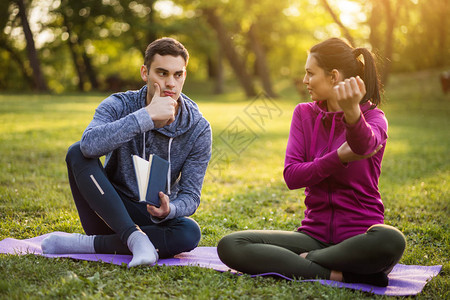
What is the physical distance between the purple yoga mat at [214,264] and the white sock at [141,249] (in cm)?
14

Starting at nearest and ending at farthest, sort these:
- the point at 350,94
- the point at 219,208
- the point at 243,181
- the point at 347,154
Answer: the point at 350,94 < the point at 347,154 < the point at 219,208 < the point at 243,181

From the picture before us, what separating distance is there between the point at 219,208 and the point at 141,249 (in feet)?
7.31

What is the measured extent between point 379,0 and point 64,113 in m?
16.6

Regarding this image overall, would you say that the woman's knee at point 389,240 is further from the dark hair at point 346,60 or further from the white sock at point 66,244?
the white sock at point 66,244

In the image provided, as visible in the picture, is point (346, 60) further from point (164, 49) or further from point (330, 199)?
point (164, 49)

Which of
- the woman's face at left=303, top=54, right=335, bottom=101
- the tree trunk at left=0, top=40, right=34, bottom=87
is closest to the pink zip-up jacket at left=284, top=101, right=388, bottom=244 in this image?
the woman's face at left=303, top=54, right=335, bottom=101

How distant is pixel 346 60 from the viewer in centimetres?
303

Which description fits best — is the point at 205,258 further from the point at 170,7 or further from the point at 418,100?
the point at 170,7

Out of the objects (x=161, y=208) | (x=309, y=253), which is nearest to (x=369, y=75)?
(x=309, y=253)

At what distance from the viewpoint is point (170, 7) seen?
139ft

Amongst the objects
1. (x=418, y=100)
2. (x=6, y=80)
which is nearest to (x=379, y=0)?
(x=418, y=100)

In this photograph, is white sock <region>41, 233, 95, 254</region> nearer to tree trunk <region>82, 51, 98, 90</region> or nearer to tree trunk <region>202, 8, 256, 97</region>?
tree trunk <region>202, 8, 256, 97</region>

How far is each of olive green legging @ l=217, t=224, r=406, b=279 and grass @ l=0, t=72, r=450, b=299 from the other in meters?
0.12

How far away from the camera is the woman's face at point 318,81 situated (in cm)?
305
